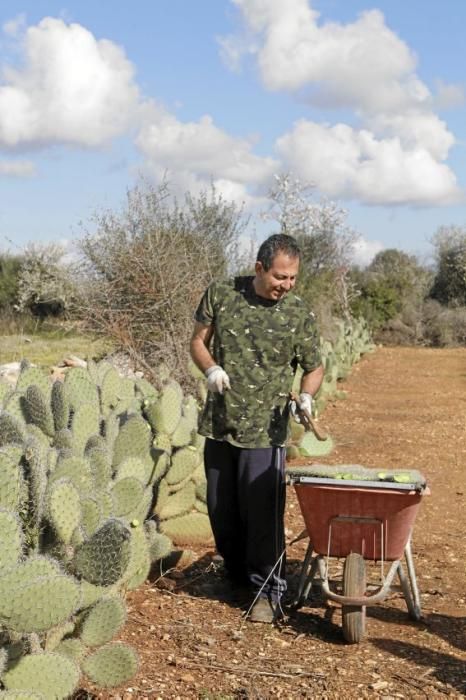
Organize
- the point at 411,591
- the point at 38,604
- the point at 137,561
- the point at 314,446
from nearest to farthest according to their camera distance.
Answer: the point at 38,604, the point at 137,561, the point at 411,591, the point at 314,446

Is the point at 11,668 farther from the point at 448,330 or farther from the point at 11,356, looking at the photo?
the point at 448,330

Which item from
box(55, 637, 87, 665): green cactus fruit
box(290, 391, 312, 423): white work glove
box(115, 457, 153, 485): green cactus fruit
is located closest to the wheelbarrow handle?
box(290, 391, 312, 423): white work glove

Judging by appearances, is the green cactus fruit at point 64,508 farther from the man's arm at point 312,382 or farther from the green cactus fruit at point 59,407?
the man's arm at point 312,382

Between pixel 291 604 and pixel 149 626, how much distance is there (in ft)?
2.37

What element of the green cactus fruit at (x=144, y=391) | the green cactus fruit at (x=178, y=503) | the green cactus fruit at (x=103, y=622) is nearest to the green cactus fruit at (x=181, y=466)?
the green cactus fruit at (x=178, y=503)

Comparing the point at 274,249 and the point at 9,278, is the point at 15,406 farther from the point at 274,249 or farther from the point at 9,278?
the point at 9,278

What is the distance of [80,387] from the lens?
17.1ft

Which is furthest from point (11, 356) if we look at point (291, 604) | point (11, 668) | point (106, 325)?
point (11, 668)

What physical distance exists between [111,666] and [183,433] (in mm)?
2328

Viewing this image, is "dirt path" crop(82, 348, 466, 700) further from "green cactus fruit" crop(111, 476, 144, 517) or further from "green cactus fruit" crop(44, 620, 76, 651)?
"green cactus fruit" crop(111, 476, 144, 517)

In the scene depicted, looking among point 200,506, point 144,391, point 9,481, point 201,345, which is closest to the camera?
point 9,481

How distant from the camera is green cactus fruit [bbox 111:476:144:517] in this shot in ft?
13.0

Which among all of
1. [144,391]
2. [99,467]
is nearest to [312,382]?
[99,467]

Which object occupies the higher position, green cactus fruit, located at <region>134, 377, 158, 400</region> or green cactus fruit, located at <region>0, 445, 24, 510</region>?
green cactus fruit, located at <region>134, 377, 158, 400</region>
